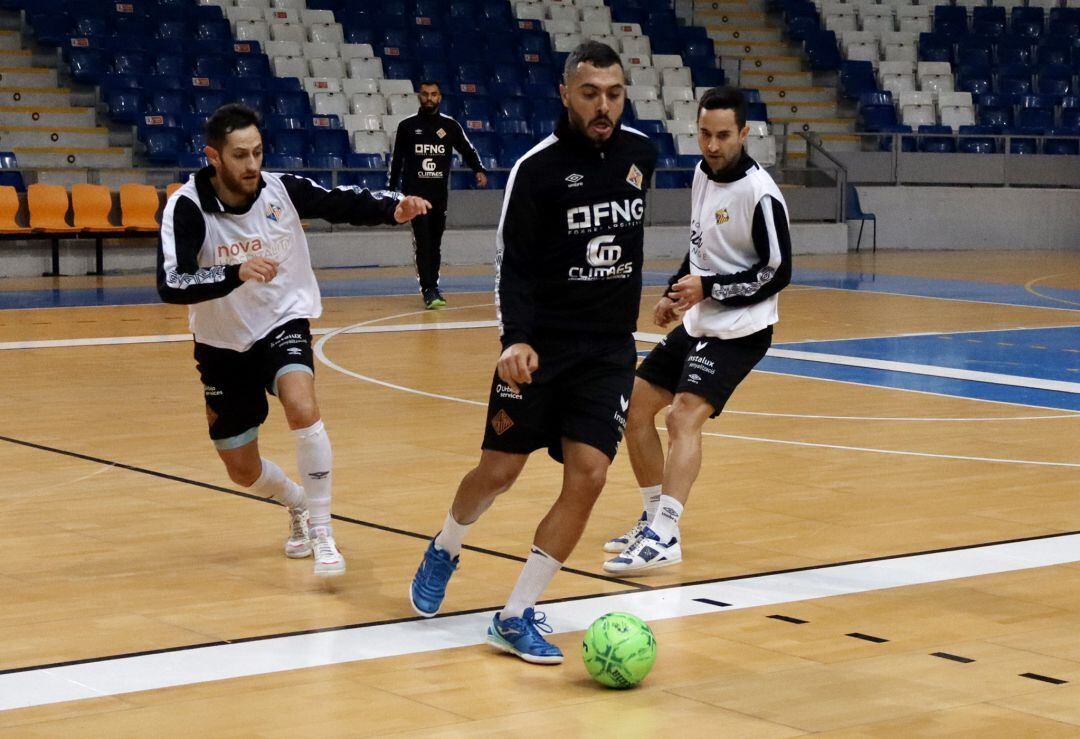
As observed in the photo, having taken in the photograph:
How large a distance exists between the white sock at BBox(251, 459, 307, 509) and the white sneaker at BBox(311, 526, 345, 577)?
494 millimetres

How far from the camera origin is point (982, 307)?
1784 cm

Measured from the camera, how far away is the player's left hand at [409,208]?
249 inches

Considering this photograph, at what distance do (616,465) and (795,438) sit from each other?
1290 mm

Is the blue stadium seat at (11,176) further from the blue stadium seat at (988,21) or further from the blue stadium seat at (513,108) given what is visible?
the blue stadium seat at (988,21)

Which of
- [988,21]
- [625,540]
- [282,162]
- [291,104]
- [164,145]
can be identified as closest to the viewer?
[625,540]

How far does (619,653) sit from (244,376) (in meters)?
2.43

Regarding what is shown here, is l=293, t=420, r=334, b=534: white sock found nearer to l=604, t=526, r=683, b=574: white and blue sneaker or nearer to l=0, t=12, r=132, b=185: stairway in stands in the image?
l=604, t=526, r=683, b=574: white and blue sneaker

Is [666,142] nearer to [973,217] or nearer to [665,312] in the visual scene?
[973,217]

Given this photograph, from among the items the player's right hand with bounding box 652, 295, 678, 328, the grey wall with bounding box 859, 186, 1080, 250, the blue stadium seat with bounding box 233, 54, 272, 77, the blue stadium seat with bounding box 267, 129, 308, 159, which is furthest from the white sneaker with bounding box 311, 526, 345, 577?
the grey wall with bounding box 859, 186, 1080, 250

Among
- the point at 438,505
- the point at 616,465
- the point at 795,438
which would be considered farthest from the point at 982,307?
the point at 438,505

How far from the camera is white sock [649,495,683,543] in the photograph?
21.2 ft

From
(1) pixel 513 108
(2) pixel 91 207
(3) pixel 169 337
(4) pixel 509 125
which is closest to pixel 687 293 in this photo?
(3) pixel 169 337

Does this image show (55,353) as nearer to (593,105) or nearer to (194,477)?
(194,477)

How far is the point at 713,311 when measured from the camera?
686 centimetres
